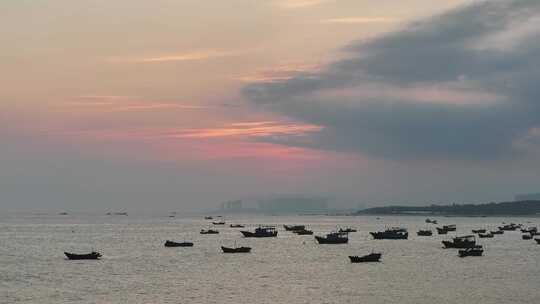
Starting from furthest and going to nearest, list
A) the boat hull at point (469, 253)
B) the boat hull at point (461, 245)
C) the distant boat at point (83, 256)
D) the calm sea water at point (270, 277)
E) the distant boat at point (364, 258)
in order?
the boat hull at point (461, 245) → the boat hull at point (469, 253) → the distant boat at point (83, 256) → the distant boat at point (364, 258) → the calm sea water at point (270, 277)

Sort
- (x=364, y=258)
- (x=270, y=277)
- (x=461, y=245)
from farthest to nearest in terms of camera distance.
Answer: (x=461, y=245)
(x=364, y=258)
(x=270, y=277)

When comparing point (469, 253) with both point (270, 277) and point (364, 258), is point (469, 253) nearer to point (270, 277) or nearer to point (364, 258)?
point (364, 258)

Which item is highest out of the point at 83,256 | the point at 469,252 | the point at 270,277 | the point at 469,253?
the point at 469,252

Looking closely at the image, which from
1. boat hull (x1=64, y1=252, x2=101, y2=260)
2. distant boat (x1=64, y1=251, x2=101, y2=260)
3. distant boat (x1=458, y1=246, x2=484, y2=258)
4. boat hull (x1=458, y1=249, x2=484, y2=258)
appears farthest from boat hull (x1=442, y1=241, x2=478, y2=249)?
distant boat (x1=64, y1=251, x2=101, y2=260)

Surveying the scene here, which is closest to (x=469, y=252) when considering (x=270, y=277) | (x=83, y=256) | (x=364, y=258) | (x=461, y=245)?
(x=461, y=245)

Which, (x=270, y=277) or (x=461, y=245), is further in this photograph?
(x=461, y=245)

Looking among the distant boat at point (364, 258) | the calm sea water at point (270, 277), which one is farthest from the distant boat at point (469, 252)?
the distant boat at point (364, 258)

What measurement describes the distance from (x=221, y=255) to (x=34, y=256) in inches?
1094

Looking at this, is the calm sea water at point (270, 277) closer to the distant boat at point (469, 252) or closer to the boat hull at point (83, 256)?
the boat hull at point (83, 256)

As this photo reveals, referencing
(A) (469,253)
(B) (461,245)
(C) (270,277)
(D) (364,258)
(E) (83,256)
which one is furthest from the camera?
(B) (461,245)

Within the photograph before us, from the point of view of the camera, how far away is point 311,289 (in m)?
70.9

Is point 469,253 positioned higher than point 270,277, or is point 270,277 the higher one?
point 469,253

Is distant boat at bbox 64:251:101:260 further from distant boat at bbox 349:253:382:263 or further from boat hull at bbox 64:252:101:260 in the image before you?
distant boat at bbox 349:253:382:263

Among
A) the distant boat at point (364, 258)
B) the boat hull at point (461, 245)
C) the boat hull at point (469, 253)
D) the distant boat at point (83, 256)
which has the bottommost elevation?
the distant boat at point (83, 256)
